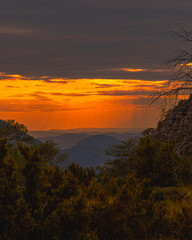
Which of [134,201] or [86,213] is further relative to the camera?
[134,201]

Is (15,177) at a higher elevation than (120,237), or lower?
higher

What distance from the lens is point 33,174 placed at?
7.09 m

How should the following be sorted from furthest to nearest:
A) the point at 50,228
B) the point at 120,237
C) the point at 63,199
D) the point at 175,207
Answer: the point at 175,207
the point at 63,199
the point at 120,237
the point at 50,228

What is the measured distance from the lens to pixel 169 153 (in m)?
12.6

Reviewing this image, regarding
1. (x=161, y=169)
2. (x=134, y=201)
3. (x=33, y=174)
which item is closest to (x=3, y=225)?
(x=33, y=174)

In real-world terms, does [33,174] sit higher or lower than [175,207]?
higher

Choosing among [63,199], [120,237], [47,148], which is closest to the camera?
[120,237]

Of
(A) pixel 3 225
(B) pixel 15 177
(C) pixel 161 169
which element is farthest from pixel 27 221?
(C) pixel 161 169

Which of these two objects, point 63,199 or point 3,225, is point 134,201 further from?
point 3,225

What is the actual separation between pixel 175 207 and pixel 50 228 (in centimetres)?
353

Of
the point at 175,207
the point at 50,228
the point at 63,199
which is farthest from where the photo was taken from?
the point at 175,207

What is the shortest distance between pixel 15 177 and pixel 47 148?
118ft

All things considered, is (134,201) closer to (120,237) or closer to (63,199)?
(120,237)

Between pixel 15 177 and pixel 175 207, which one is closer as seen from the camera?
pixel 15 177
